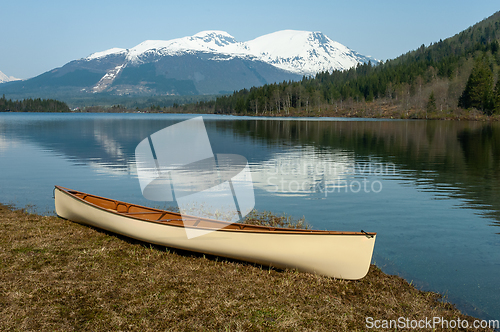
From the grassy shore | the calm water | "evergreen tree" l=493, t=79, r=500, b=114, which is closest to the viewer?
the grassy shore

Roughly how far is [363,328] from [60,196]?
14.1 m

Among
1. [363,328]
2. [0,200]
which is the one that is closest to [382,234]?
[363,328]

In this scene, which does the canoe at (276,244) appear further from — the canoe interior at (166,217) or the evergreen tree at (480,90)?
the evergreen tree at (480,90)

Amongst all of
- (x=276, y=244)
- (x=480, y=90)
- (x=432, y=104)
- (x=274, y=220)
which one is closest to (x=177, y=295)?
(x=276, y=244)

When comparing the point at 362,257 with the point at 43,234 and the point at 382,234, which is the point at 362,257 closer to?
the point at 382,234

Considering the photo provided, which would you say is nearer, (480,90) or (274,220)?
(274,220)

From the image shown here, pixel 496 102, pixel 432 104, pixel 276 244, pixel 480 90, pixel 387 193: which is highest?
pixel 480 90

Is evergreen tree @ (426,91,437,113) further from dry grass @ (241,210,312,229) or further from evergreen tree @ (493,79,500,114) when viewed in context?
dry grass @ (241,210,312,229)

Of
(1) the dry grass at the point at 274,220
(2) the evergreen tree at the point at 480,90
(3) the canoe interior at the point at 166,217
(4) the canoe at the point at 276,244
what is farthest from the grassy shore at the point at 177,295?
(2) the evergreen tree at the point at 480,90

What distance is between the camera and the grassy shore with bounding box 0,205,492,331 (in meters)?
7.97

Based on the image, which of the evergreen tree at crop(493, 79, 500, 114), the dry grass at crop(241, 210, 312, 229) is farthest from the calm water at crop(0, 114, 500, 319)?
the evergreen tree at crop(493, 79, 500, 114)

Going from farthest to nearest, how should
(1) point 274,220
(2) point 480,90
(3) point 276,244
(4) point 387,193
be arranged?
(2) point 480,90, (4) point 387,193, (1) point 274,220, (3) point 276,244

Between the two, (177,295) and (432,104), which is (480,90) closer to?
(432,104)

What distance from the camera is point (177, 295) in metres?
9.19
